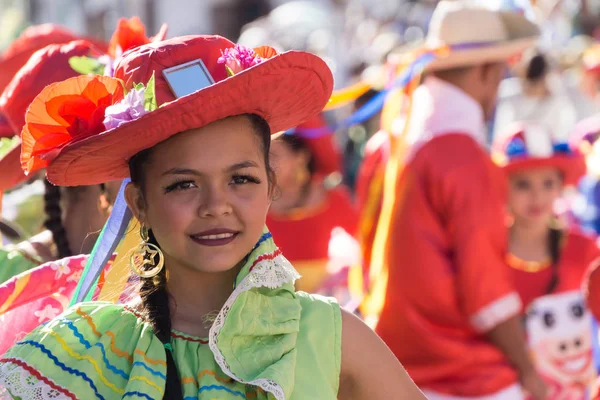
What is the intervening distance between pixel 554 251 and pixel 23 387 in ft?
10.9

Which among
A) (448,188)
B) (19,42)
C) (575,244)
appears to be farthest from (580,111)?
(19,42)

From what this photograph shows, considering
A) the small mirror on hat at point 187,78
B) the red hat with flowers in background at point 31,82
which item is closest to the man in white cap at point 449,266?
the red hat with flowers in background at point 31,82

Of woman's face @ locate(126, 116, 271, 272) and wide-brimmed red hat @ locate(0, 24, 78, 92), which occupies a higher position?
wide-brimmed red hat @ locate(0, 24, 78, 92)

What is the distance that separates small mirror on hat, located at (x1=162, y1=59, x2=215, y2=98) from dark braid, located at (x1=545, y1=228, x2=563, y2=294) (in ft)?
9.87

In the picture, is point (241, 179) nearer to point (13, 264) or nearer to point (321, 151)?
point (13, 264)

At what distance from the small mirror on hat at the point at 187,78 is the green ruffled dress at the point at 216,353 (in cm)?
38

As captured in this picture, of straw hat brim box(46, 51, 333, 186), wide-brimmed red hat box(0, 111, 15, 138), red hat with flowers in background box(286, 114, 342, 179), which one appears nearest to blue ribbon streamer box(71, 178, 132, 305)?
straw hat brim box(46, 51, 333, 186)

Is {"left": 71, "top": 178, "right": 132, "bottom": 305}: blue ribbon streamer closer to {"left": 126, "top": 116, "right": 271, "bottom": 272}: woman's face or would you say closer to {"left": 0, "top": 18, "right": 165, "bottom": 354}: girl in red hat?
{"left": 126, "top": 116, "right": 271, "bottom": 272}: woman's face

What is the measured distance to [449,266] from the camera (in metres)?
4.62

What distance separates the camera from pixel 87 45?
359 centimetres

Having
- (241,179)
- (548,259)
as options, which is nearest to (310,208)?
(548,259)

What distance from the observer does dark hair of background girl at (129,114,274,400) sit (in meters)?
2.45

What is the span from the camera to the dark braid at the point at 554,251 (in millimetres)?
5082

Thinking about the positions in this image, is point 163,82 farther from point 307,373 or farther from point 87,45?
point 87,45
